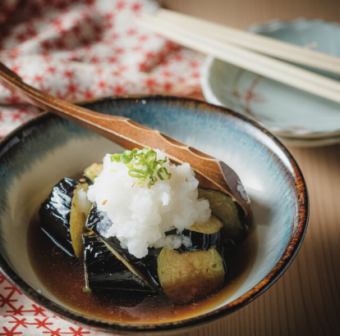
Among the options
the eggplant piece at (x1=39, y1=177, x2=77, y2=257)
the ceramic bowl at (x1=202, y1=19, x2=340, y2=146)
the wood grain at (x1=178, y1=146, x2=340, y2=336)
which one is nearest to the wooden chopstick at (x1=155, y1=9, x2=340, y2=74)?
the ceramic bowl at (x1=202, y1=19, x2=340, y2=146)

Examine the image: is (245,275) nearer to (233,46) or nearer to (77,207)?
(77,207)

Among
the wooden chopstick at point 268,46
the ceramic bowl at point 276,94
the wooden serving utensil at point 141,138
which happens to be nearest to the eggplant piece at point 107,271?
the wooden serving utensil at point 141,138

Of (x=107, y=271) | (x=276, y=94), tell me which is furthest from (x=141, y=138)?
(x=276, y=94)

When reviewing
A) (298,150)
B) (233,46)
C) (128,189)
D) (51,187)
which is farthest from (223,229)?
(233,46)

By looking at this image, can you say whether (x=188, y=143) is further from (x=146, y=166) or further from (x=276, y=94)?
(x=276, y=94)

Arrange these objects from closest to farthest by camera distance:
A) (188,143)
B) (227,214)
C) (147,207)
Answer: (147,207)
(227,214)
(188,143)

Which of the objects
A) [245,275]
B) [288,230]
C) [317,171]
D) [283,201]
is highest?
[317,171]
